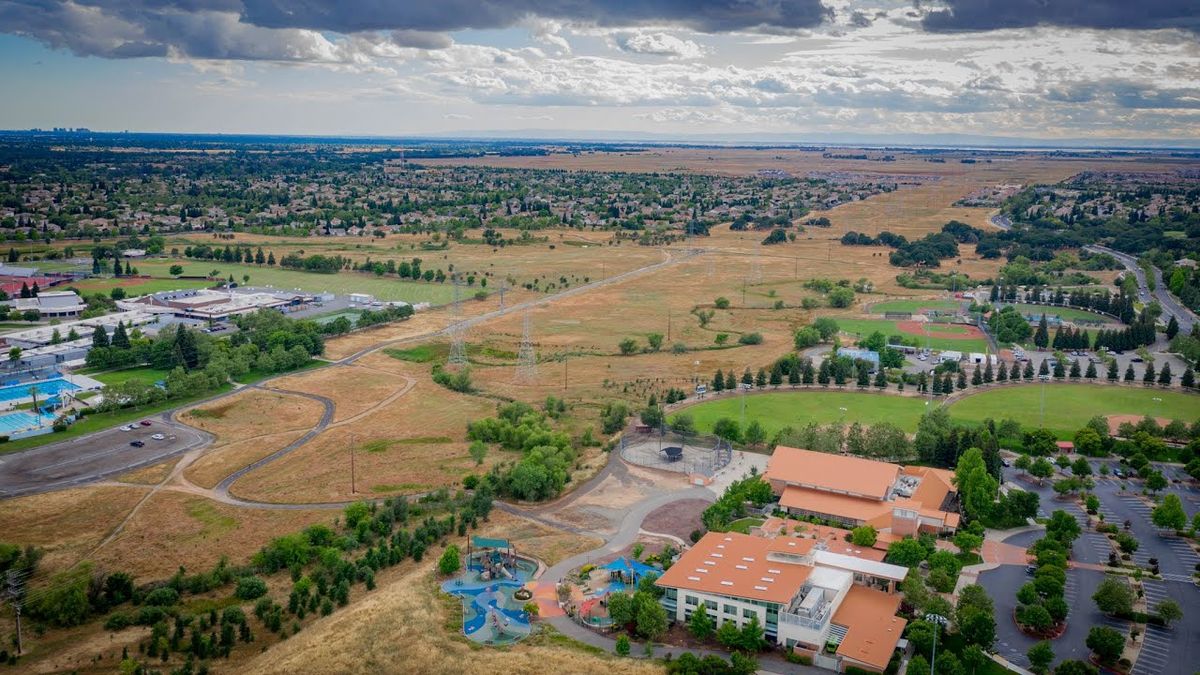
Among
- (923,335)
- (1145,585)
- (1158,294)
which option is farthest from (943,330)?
(1145,585)

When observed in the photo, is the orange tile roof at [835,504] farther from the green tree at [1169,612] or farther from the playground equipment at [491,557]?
the playground equipment at [491,557]

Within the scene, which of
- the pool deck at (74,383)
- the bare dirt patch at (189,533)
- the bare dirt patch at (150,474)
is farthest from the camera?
the pool deck at (74,383)

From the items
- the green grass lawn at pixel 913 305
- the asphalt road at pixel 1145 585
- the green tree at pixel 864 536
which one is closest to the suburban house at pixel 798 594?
the green tree at pixel 864 536

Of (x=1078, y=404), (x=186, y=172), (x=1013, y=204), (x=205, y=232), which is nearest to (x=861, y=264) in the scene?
(x=1078, y=404)

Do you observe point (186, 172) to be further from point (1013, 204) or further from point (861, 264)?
point (1013, 204)

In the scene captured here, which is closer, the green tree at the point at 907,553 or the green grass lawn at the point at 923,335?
the green tree at the point at 907,553

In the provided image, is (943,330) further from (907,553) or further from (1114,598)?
(1114,598)
